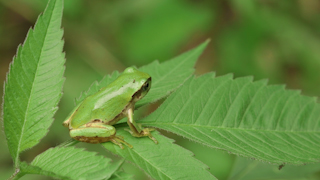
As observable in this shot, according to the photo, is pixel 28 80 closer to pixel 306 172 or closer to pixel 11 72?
pixel 11 72

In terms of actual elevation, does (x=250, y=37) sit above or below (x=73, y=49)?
above

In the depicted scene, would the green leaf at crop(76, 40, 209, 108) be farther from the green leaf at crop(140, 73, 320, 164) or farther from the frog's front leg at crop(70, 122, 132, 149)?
the frog's front leg at crop(70, 122, 132, 149)

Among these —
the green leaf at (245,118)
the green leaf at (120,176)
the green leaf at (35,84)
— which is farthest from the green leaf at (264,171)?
the green leaf at (35,84)

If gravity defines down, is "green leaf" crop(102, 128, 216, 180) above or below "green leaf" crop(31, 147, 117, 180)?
above

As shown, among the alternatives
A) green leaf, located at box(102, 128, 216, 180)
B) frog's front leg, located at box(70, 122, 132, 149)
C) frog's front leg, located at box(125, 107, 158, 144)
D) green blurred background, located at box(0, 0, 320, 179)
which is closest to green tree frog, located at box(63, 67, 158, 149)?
frog's front leg, located at box(70, 122, 132, 149)

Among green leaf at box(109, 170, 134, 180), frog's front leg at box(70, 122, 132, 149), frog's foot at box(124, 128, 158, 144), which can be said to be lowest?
green leaf at box(109, 170, 134, 180)

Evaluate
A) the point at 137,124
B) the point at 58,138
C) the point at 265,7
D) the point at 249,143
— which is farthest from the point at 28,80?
the point at 265,7
